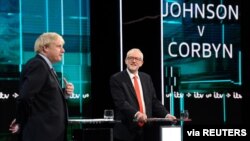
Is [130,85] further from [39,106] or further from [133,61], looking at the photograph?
[39,106]

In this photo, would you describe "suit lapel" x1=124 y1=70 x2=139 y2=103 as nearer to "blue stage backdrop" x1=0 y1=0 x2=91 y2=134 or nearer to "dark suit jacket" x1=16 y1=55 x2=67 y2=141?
"blue stage backdrop" x1=0 y1=0 x2=91 y2=134

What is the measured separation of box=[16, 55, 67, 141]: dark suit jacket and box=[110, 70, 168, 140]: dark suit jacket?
4.72 ft

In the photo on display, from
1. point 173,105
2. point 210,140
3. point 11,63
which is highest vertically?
point 11,63

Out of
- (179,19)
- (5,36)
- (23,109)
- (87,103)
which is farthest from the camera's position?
(179,19)

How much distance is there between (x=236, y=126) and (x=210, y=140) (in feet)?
1.21

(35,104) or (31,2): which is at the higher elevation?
(31,2)

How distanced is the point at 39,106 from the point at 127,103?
1566 mm

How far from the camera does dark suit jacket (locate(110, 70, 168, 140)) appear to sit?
4730 millimetres

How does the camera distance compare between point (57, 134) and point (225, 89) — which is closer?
point (57, 134)

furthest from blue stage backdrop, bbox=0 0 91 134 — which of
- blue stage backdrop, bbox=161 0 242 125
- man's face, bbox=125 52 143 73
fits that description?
man's face, bbox=125 52 143 73

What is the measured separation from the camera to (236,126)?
259 inches

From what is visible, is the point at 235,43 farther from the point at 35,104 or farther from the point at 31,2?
the point at 35,104

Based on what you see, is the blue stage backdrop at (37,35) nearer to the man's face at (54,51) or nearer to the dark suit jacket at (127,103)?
the dark suit jacket at (127,103)

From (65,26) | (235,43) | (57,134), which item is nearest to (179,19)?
(235,43)
